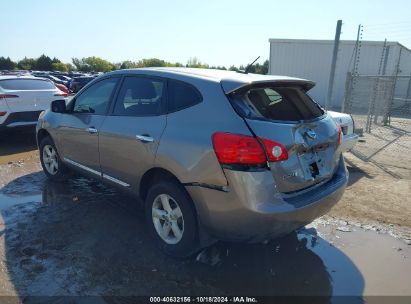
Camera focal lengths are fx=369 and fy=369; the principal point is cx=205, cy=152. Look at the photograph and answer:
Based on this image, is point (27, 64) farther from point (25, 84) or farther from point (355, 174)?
point (355, 174)

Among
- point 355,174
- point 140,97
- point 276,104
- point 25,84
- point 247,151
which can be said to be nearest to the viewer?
point 247,151

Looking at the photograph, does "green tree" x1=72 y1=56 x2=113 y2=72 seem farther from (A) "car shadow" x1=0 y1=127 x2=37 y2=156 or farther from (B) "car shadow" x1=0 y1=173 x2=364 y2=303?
(B) "car shadow" x1=0 y1=173 x2=364 y2=303

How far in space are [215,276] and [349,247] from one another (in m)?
1.61

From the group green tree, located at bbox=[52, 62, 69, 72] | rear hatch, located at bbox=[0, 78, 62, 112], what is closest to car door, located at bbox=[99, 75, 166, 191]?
rear hatch, located at bbox=[0, 78, 62, 112]

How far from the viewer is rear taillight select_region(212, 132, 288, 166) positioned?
296 centimetres

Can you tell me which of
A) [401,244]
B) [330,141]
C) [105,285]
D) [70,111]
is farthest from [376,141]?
[105,285]

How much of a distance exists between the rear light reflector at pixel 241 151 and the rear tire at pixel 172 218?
2.15ft

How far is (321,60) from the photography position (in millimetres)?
22797

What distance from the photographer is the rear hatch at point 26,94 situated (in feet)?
27.0

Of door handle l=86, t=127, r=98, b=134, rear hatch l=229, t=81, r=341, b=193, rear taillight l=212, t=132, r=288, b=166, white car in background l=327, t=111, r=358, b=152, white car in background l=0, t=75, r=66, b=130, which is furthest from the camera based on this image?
white car in background l=0, t=75, r=66, b=130

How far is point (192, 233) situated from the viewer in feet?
11.1

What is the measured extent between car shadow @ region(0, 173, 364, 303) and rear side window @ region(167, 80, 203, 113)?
Answer: 4.82 ft

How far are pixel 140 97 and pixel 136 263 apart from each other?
1748 millimetres

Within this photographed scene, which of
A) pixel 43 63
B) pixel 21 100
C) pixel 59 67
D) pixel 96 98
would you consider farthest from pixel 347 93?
pixel 43 63
